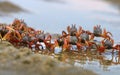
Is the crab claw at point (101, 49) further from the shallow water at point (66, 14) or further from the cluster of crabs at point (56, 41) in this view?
the shallow water at point (66, 14)

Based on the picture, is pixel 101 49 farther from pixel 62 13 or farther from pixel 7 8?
pixel 7 8

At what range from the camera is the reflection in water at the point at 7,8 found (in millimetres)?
14634

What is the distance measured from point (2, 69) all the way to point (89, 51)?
107 inches

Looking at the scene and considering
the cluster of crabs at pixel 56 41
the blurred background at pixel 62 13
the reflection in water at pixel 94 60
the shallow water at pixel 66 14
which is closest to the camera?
the reflection in water at pixel 94 60

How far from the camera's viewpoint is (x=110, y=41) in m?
7.50

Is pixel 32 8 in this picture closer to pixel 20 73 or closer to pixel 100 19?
pixel 100 19

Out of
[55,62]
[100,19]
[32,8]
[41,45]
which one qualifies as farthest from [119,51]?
[32,8]

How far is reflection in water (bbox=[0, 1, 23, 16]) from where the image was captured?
48.0 feet

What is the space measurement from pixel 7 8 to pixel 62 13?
1.89m

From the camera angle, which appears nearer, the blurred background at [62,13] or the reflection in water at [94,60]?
the reflection in water at [94,60]

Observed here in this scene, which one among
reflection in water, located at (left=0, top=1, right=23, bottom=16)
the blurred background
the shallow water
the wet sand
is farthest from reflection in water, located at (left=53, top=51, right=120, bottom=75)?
reflection in water, located at (left=0, top=1, right=23, bottom=16)

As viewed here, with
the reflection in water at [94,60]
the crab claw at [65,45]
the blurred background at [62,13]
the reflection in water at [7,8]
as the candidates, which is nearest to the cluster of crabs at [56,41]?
the crab claw at [65,45]

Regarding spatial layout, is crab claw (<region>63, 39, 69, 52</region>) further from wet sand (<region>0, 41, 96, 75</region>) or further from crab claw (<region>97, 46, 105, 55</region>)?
wet sand (<region>0, 41, 96, 75</region>)

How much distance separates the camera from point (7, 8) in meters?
15.4
